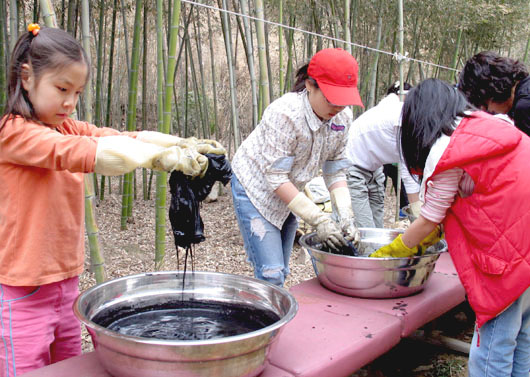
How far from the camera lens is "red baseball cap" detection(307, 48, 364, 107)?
1.97 meters

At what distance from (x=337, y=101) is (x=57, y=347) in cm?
132

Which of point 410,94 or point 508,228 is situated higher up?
point 410,94

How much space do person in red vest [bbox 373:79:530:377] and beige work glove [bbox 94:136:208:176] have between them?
776 millimetres

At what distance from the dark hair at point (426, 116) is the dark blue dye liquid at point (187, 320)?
73 centimetres

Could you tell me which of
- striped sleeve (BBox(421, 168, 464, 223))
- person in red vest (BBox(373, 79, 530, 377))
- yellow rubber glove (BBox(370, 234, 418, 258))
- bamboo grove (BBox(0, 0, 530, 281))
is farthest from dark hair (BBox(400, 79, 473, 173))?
bamboo grove (BBox(0, 0, 530, 281))

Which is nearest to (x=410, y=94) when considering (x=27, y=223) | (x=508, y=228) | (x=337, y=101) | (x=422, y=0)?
(x=337, y=101)

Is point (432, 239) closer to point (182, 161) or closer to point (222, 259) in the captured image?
point (182, 161)

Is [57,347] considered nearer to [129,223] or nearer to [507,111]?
[507,111]

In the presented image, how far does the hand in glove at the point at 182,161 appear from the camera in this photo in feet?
4.13

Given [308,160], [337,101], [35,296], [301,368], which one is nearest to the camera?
[301,368]

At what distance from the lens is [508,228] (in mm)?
1537

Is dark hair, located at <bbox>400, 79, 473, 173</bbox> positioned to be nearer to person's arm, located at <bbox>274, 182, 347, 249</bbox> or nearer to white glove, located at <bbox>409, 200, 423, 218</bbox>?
person's arm, located at <bbox>274, 182, 347, 249</bbox>

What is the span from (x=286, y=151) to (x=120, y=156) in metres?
0.96

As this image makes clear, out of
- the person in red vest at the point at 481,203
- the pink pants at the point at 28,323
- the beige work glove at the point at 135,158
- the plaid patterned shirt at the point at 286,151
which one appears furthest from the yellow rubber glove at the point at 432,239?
the pink pants at the point at 28,323
